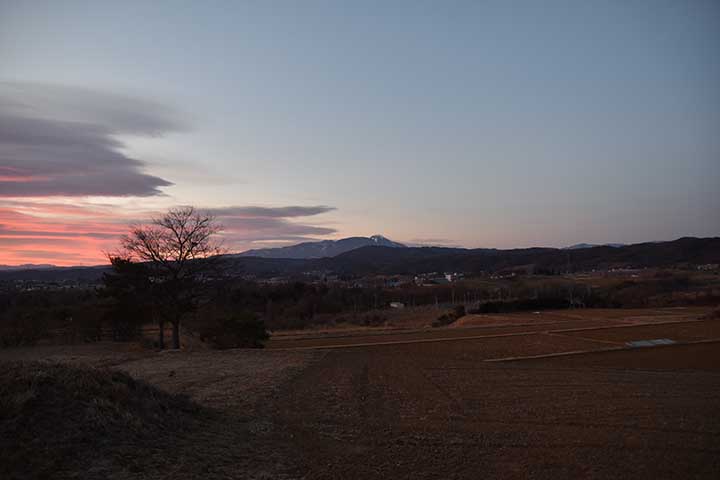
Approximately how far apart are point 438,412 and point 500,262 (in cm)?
12446

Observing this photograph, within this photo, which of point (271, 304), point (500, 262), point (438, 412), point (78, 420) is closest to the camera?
point (78, 420)

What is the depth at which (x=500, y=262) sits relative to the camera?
13075 cm

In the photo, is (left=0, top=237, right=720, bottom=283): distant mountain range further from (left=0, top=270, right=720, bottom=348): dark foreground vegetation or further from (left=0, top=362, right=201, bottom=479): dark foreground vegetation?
(left=0, top=362, right=201, bottom=479): dark foreground vegetation

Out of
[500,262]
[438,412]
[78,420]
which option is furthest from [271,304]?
[500,262]

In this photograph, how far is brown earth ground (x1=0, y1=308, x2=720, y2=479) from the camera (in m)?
7.36

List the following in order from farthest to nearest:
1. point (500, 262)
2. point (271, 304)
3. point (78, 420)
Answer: point (500, 262)
point (271, 304)
point (78, 420)

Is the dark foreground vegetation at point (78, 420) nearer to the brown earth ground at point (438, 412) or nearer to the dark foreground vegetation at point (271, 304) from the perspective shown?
the brown earth ground at point (438, 412)

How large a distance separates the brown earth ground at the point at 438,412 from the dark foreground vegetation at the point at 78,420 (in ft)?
1.33

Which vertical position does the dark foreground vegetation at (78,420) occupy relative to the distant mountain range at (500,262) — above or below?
below

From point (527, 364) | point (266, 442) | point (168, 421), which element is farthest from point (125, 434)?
point (527, 364)

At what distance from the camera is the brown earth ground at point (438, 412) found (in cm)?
736

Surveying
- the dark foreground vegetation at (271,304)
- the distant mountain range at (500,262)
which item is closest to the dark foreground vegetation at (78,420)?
the dark foreground vegetation at (271,304)

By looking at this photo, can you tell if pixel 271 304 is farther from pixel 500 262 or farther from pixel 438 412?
pixel 500 262

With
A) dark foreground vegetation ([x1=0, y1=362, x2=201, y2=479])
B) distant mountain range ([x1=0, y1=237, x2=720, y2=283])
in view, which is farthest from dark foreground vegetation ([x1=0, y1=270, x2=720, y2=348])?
distant mountain range ([x1=0, y1=237, x2=720, y2=283])
